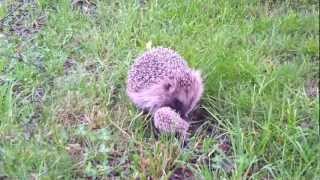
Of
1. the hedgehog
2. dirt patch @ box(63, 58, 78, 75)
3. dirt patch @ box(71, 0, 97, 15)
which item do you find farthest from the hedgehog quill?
dirt patch @ box(71, 0, 97, 15)

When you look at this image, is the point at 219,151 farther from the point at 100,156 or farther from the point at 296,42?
the point at 296,42

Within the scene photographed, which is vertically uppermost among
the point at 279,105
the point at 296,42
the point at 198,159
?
the point at 296,42

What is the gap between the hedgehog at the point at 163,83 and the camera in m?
2.97

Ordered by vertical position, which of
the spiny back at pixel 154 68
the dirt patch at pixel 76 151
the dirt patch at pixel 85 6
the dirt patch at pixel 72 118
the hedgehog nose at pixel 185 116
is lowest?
the dirt patch at pixel 76 151

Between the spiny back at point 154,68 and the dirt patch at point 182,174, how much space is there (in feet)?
1.72

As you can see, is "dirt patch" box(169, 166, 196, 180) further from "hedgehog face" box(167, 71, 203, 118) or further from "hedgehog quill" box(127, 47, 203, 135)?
"hedgehog face" box(167, 71, 203, 118)

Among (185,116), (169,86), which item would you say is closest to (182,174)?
(185,116)

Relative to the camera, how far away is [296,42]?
11.7ft

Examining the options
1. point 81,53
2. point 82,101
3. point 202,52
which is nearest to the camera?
point 82,101

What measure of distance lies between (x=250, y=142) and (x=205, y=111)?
16.8 inches

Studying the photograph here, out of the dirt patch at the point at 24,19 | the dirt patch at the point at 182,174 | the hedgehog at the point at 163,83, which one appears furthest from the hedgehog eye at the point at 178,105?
the dirt patch at the point at 24,19

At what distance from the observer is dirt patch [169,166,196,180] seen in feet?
8.83

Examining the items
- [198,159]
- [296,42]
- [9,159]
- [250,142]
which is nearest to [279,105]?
[250,142]

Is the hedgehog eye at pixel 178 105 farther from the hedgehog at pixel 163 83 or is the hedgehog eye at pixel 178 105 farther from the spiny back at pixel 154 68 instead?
the spiny back at pixel 154 68
